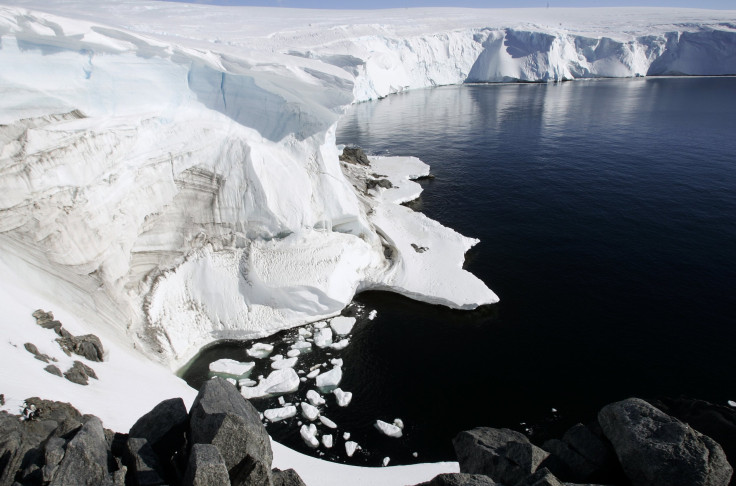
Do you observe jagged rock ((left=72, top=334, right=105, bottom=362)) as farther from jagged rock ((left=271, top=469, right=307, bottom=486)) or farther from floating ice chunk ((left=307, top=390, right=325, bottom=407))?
jagged rock ((left=271, top=469, right=307, bottom=486))

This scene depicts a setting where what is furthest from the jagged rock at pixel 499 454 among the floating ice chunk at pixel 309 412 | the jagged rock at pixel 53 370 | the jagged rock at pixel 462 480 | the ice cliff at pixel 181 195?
the ice cliff at pixel 181 195

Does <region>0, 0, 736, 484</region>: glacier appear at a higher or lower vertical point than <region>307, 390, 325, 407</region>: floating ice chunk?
higher

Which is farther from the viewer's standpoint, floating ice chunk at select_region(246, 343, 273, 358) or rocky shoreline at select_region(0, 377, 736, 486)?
floating ice chunk at select_region(246, 343, 273, 358)

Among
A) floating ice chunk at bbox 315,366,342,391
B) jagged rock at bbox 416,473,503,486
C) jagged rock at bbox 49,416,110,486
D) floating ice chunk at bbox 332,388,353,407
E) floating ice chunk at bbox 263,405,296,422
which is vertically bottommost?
floating ice chunk at bbox 263,405,296,422

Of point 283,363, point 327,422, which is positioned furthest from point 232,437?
point 283,363

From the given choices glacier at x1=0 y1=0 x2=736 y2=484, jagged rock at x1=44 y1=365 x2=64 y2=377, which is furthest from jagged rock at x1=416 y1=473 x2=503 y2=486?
jagged rock at x1=44 y1=365 x2=64 y2=377

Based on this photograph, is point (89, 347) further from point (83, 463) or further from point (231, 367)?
point (83, 463)
